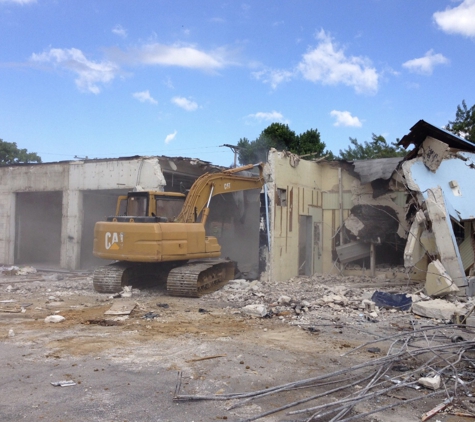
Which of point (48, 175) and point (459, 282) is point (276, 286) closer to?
point (459, 282)

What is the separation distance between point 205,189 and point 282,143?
2036 centimetres

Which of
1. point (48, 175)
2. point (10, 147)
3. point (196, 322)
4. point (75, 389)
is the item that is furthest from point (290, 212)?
point (10, 147)

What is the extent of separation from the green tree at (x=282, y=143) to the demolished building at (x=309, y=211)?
45.8 ft

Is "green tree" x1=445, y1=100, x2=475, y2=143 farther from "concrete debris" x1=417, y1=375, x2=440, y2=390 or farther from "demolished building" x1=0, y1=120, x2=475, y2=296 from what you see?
"concrete debris" x1=417, y1=375, x2=440, y2=390

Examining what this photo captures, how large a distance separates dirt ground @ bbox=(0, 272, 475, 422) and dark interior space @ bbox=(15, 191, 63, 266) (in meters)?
7.91

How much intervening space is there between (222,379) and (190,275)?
18.5ft

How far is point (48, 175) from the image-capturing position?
18000 millimetres

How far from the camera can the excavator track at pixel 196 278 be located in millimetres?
10945

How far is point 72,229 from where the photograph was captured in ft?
56.4

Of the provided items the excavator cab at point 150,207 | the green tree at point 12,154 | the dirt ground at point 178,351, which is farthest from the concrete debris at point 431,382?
the green tree at point 12,154

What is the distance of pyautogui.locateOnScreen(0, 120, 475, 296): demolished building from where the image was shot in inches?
459

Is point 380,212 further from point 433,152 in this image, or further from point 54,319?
point 54,319

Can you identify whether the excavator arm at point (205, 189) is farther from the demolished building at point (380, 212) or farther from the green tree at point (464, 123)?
the green tree at point (464, 123)

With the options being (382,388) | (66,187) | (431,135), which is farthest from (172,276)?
(66,187)
